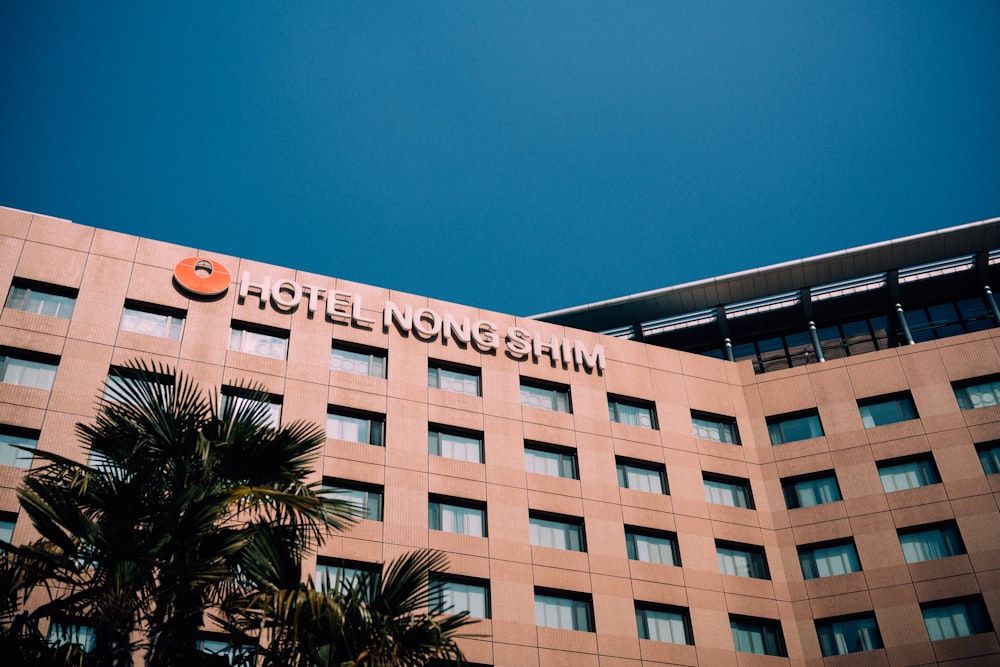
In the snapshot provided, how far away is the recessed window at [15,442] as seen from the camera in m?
35.5

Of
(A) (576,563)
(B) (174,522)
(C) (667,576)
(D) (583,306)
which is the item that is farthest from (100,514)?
(D) (583,306)

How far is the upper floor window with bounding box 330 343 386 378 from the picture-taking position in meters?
43.5

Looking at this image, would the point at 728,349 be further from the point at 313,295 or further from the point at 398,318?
the point at 313,295

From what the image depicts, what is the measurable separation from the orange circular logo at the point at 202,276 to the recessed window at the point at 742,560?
24.4 meters

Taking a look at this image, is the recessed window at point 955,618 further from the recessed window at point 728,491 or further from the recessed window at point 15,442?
the recessed window at point 15,442

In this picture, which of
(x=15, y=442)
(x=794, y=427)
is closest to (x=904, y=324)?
(x=794, y=427)

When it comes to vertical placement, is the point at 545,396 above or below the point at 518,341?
below

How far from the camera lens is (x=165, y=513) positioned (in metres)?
21.0

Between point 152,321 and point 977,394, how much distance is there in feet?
121

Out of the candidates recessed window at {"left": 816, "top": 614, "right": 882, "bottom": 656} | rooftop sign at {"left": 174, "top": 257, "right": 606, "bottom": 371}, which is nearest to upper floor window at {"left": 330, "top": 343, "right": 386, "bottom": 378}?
rooftop sign at {"left": 174, "top": 257, "right": 606, "bottom": 371}

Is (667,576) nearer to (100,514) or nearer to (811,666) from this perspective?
(811,666)

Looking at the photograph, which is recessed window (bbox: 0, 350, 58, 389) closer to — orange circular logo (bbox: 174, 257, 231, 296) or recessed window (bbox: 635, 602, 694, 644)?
orange circular logo (bbox: 174, 257, 231, 296)

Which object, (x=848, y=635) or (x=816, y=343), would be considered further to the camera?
(x=816, y=343)

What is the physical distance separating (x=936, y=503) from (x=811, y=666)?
29.9ft
